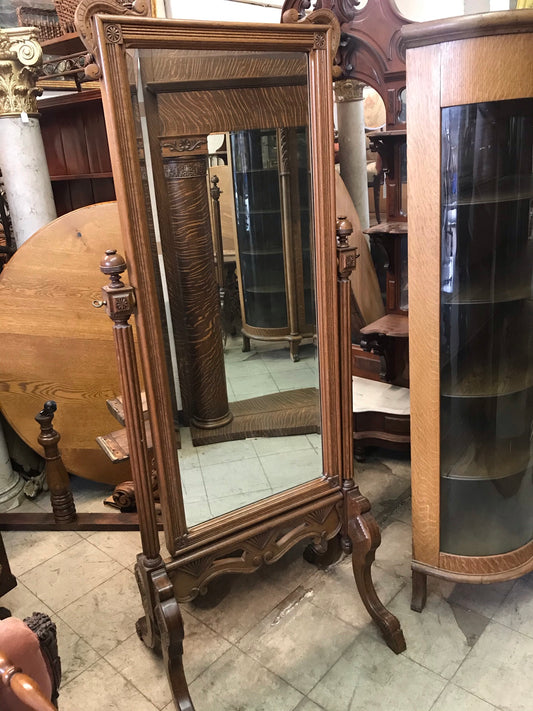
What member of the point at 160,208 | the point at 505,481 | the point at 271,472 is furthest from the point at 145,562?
the point at 505,481

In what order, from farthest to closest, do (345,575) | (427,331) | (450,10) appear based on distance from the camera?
1. (450,10)
2. (345,575)
3. (427,331)

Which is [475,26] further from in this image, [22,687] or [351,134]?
[351,134]

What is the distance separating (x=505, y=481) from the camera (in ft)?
6.56

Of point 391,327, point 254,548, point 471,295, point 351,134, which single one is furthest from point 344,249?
point 351,134

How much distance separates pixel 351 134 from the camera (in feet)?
12.8

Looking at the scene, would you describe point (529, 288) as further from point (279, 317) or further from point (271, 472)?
point (271, 472)

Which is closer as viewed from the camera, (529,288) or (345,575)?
(529,288)

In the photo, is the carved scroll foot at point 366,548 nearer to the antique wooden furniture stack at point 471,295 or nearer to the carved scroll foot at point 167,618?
the antique wooden furniture stack at point 471,295

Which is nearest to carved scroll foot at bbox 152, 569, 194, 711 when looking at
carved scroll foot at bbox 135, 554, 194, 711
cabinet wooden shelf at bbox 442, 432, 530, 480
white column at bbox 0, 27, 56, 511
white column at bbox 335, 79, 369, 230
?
carved scroll foot at bbox 135, 554, 194, 711

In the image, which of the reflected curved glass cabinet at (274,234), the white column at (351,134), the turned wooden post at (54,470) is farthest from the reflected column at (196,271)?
the white column at (351,134)

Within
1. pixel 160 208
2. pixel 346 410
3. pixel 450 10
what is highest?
pixel 450 10

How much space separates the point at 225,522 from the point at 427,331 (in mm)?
810

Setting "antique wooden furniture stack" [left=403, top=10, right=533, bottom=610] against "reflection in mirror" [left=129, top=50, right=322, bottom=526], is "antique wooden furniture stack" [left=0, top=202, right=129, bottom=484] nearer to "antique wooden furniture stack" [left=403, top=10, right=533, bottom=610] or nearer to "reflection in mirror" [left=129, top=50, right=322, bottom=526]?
"reflection in mirror" [left=129, top=50, right=322, bottom=526]

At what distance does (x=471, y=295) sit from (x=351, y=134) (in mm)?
2428
